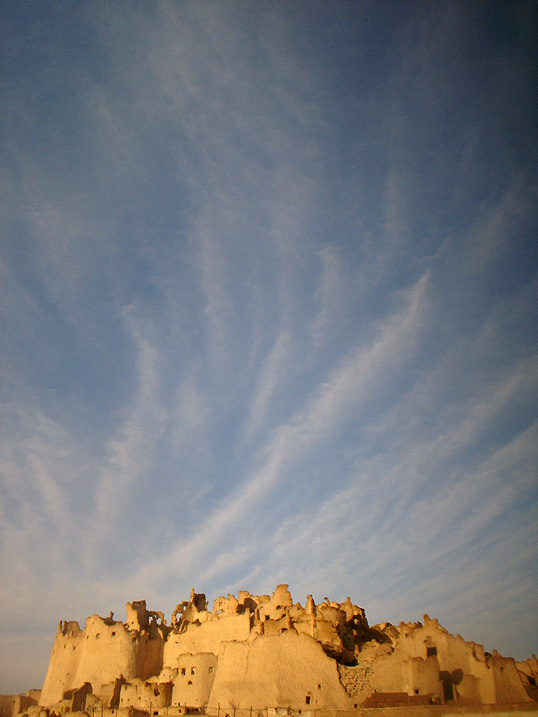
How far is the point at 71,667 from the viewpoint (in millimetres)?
42469

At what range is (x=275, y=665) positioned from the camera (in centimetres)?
2814

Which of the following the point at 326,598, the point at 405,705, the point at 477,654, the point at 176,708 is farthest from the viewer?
the point at 326,598

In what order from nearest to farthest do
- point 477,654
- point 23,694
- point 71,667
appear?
point 477,654 → point 71,667 → point 23,694

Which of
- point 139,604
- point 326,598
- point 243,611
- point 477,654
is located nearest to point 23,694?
point 139,604

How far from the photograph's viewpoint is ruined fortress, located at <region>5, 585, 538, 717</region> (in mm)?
25453

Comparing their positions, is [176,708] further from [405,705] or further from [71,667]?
[71,667]

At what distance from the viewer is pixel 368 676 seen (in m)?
26.1

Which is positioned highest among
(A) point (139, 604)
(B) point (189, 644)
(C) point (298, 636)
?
(A) point (139, 604)

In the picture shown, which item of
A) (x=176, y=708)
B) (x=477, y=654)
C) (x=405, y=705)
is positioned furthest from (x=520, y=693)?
(x=176, y=708)

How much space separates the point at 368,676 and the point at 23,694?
38.3 meters

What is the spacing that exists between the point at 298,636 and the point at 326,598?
387 inches

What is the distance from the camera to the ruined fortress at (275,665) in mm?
25453

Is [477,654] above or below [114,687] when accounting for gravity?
below

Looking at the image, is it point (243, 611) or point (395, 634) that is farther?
point (243, 611)
